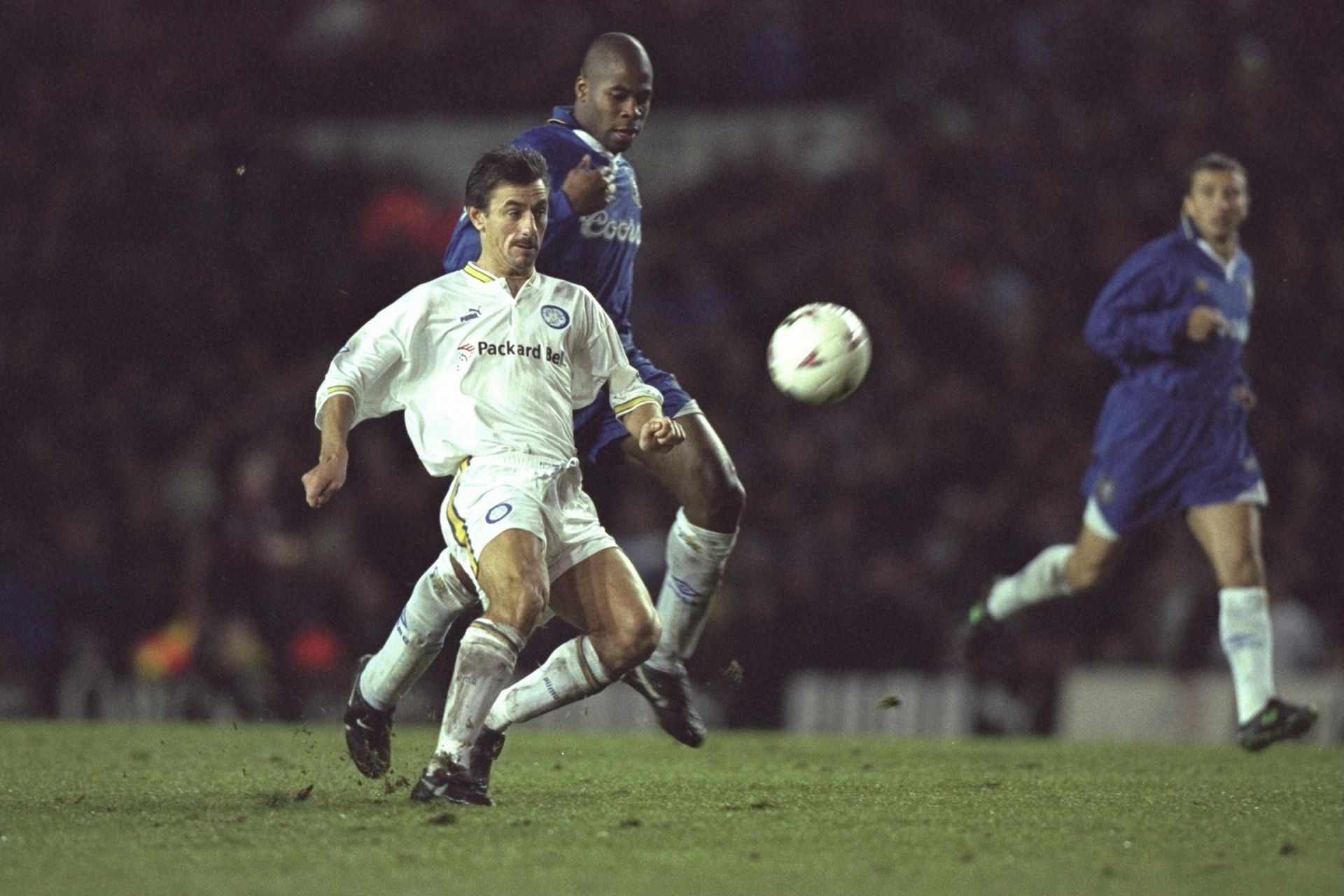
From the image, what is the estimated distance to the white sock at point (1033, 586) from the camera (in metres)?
8.89

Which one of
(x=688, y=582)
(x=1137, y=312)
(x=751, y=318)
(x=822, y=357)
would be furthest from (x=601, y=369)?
(x=751, y=318)

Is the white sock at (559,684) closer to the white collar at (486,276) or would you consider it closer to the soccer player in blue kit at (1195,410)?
the white collar at (486,276)

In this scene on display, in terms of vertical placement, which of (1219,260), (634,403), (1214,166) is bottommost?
(634,403)

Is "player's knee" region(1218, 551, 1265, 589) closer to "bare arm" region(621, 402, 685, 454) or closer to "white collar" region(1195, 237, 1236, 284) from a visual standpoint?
"white collar" region(1195, 237, 1236, 284)

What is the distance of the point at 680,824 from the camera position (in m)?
5.34

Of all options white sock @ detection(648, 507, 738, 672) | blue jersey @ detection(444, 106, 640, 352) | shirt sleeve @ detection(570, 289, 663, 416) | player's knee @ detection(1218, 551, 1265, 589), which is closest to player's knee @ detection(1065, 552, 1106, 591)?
player's knee @ detection(1218, 551, 1265, 589)

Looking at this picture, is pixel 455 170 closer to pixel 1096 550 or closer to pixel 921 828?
pixel 1096 550

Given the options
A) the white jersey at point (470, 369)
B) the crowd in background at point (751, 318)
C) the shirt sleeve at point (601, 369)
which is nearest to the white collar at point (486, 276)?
the white jersey at point (470, 369)

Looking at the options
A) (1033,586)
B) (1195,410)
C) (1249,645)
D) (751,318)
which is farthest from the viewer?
(751,318)

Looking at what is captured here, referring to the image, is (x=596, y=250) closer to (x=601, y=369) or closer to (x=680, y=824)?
(x=601, y=369)

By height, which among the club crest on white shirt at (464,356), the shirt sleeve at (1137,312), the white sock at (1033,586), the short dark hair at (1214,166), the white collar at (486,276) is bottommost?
the white sock at (1033,586)

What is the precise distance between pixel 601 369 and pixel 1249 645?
3167 millimetres

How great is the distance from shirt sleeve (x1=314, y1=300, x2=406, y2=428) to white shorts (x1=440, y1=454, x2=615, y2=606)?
347 mm

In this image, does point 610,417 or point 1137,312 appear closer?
point 610,417
